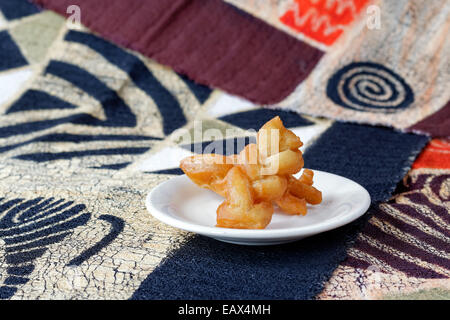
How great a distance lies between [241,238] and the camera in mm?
539

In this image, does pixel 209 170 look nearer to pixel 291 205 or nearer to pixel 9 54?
pixel 291 205

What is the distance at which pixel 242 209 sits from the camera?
0.56m

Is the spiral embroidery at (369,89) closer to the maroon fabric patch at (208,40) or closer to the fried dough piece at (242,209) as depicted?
the maroon fabric patch at (208,40)

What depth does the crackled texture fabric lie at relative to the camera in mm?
535

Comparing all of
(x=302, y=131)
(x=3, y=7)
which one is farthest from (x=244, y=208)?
(x=3, y=7)

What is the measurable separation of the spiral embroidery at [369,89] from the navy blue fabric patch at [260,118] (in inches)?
4.2

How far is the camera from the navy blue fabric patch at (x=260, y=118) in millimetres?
1085

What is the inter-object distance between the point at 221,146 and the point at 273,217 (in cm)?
37

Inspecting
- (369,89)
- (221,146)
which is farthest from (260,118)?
(369,89)

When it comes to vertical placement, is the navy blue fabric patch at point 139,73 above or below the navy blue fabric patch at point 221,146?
above


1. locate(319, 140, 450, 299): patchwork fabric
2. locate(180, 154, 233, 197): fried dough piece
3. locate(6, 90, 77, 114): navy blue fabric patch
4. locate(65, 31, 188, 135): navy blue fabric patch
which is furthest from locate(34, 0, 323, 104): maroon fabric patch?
locate(180, 154, 233, 197): fried dough piece

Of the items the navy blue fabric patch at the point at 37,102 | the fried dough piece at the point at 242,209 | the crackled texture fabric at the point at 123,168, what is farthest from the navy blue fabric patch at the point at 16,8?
the fried dough piece at the point at 242,209
